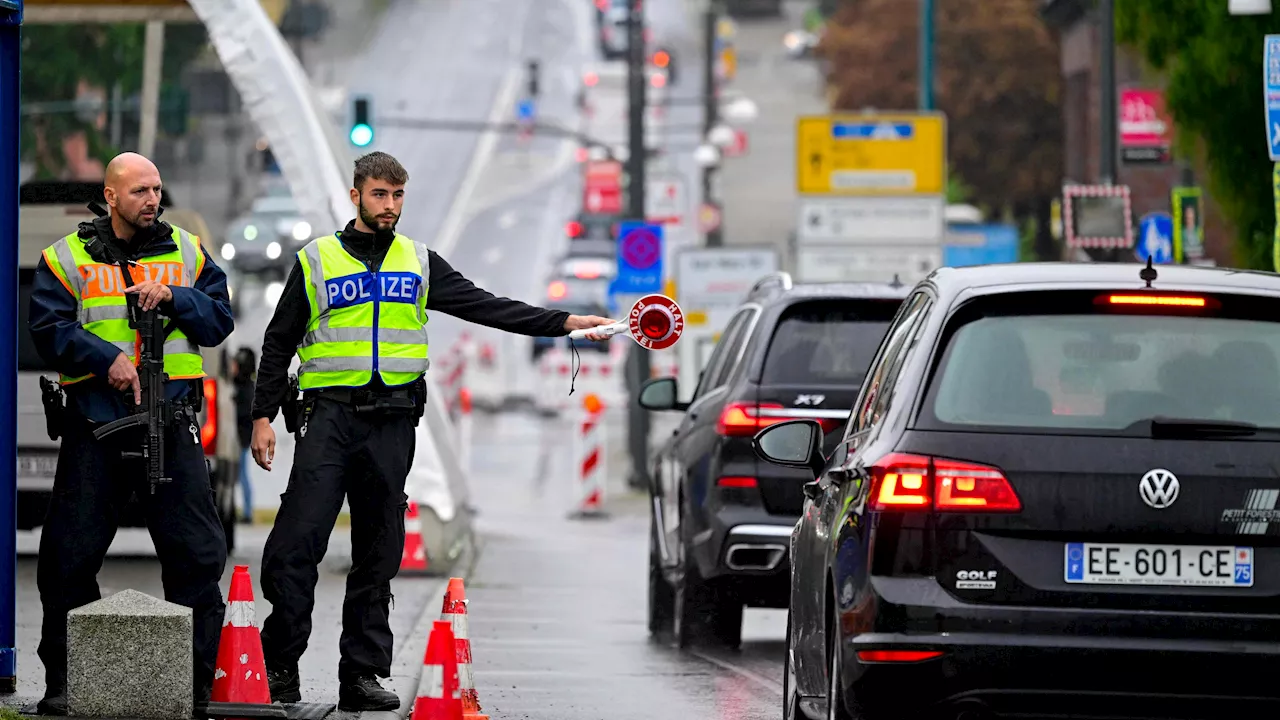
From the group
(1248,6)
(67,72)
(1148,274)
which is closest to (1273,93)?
(1248,6)

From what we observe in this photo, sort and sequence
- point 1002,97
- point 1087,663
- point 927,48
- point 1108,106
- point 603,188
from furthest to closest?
point 603,188
point 1002,97
point 927,48
point 1108,106
point 1087,663

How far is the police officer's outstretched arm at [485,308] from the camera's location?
950 centimetres

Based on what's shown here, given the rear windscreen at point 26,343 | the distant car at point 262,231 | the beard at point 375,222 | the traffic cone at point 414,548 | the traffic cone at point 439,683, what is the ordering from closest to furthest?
the traffic cone at point 439,683
the beard at point 375,222
the rear windscreen at point 26,343
the traffic cone at point 414,548
the distant car at point 262,231

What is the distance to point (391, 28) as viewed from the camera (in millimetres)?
104375

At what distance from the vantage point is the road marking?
74688 millimetres

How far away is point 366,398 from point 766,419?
373cm

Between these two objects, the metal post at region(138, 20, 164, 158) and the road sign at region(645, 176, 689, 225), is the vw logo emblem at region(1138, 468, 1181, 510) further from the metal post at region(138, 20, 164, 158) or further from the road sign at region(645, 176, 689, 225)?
the road sign at region(645, 176, 689, 225)

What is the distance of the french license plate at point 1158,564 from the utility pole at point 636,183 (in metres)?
28.1

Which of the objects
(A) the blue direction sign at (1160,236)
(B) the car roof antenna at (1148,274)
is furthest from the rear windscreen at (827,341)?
(A) the blue direction sign at (1160,236)

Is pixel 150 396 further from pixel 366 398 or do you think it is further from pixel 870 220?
pixel 870 220

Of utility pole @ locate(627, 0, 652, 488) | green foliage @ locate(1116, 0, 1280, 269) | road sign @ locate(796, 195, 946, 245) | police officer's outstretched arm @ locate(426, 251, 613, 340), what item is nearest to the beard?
police officer's outstretched arm @ locate(426, 251, 613, 340)

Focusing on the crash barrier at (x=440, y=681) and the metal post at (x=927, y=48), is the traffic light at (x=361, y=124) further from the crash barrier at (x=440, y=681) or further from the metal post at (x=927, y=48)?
the crash barrier at (x=440, y=681)

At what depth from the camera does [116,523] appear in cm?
918

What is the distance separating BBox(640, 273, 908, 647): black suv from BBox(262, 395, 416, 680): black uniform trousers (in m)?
3.49
